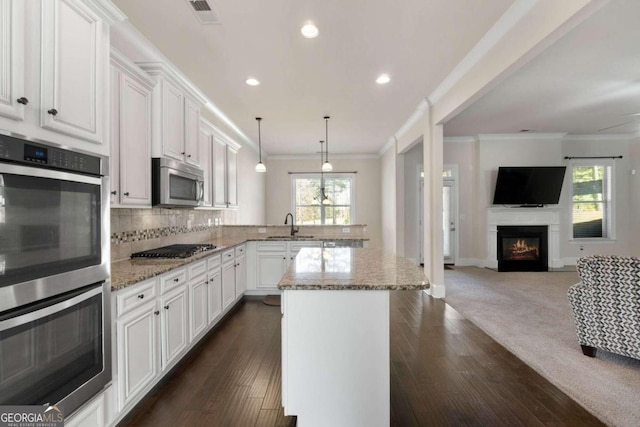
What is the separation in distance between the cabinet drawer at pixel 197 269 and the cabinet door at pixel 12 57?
171 centimetres

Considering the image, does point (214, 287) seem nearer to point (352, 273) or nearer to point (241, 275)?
point (241, 275)

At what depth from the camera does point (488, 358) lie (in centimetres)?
261

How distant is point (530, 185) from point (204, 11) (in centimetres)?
669

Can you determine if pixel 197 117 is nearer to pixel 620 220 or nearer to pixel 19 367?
pixel 19 367

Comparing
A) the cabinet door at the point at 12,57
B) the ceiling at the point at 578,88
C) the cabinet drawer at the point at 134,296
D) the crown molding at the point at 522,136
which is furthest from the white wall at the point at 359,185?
the cabinet door at the point at 12,57

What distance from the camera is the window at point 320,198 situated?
8.07 m

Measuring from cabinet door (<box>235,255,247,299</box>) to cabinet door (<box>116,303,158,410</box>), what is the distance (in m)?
1.95

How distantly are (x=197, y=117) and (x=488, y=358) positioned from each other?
378 cm

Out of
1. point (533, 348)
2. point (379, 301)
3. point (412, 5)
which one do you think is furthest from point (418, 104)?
point (379, 301)

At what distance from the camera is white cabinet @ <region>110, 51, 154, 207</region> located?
6.88 feet

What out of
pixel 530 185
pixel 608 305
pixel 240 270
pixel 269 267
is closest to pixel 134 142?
pixel 240 270

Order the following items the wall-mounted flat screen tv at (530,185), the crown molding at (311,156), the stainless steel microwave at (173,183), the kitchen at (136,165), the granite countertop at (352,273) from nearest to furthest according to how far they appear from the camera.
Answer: the kitchen at (136,165)
the granite countertop at (352,273)
the stainless steel microwave at (173,183)
the wall-mounted flat screen tv at (530,185)
the crown molding at (311,156)

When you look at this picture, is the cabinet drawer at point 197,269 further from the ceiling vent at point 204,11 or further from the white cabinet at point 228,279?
the ceiling vent at point 204,11

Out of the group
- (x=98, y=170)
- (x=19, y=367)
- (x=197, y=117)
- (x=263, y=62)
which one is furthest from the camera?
(x=197, y=117)
